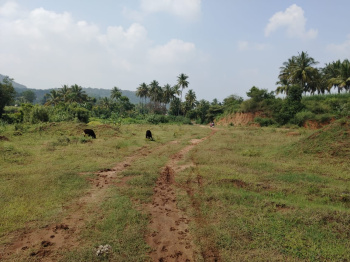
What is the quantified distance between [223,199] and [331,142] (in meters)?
7.79

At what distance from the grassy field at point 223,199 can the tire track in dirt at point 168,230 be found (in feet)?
0.63

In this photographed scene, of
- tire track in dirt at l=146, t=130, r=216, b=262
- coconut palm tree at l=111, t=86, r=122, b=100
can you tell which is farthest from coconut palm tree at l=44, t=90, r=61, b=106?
tire track in dirt at l=146, t=130, r=216, b=262

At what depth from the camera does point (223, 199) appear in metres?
6.17

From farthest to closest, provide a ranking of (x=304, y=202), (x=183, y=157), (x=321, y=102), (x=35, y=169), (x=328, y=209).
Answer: (x=321, y=102) < (x=183, y=157) < (x=35, y=169) < (x=304, y=202) < (x=328, y=209)

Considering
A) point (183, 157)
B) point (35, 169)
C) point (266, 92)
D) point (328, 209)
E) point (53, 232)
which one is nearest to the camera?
point (53, 232)

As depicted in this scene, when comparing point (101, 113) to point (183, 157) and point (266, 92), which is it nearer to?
point (266, 92)

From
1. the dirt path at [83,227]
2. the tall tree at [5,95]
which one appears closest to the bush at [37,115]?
the tall tree at [5,95]

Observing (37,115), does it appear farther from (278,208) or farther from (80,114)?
(278,208)

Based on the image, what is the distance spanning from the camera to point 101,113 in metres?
55.5

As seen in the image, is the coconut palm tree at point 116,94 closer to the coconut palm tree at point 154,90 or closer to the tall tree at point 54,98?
the coconut palm tree at point 154,90

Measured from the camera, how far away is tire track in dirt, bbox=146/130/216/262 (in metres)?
4.06

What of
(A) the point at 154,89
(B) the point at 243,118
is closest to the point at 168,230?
(B) the point at 243,118

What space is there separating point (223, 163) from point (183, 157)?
2496mm

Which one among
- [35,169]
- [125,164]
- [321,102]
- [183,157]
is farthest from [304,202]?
[321,102]
